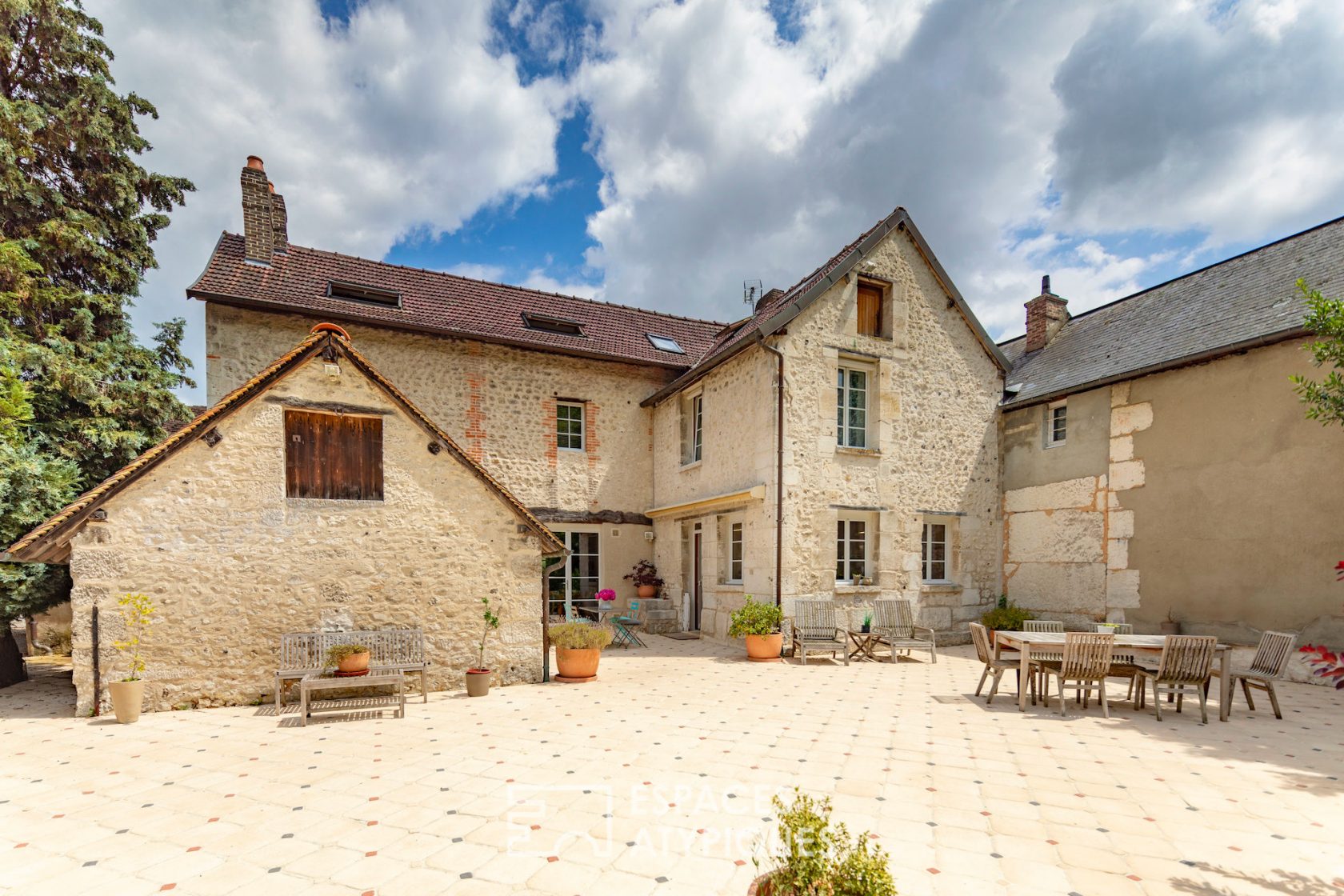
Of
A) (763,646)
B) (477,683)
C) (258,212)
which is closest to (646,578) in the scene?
(763,646)

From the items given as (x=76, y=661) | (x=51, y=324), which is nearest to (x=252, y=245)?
(x=51, y=324)

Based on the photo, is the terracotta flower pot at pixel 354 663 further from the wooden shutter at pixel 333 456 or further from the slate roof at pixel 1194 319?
the slate roof at pixel 1194 319

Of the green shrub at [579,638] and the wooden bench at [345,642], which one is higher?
the wooden bench at [345,642]

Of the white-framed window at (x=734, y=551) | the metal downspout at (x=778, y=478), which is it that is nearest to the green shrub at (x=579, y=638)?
the metal downspout at (x=778, y=478)

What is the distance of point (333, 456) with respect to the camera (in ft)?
23.8

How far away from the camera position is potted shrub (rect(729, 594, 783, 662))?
9.57 m

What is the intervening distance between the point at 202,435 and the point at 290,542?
1500 millimetres

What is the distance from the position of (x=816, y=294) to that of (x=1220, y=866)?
29.4ft

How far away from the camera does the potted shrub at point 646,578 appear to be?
13.0m

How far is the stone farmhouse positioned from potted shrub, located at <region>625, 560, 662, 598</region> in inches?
8.8

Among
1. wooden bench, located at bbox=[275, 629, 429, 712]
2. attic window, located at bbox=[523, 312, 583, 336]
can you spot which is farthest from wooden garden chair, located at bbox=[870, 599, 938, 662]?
attic window, located at bbox=[523, 312, 583, 336]

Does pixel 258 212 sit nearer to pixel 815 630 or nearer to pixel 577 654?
pixel 577 654

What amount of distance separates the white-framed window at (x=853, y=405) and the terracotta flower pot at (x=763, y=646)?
3.83 meters

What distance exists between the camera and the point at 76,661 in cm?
633
